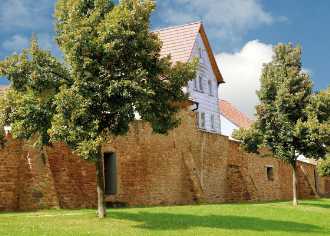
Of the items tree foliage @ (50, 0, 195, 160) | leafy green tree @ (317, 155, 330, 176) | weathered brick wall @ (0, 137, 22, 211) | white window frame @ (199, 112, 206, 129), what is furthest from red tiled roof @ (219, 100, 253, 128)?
tree foliage @ (50, 0, 195, 160)

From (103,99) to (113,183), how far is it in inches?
395

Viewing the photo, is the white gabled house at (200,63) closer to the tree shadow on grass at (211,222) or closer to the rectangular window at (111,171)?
the rectangular window at (111,171)

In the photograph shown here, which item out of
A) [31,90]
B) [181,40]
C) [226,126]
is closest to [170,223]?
[31,90]

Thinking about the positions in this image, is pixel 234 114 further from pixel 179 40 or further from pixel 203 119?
pixel 179 40

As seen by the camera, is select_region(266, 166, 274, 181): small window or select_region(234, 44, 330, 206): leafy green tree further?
select_region(266, 166, 274, 181): small window

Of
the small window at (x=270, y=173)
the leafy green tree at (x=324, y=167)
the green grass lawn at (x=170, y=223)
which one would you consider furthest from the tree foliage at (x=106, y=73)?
the leafy green tree at (x=324, y=167)

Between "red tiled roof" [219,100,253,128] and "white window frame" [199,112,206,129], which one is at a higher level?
"red tiled roof" [219,100,253,128]

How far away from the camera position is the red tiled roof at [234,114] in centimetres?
5289

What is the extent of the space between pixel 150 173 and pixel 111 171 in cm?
259

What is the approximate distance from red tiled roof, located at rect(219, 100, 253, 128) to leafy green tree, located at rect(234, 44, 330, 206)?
68.5 ft

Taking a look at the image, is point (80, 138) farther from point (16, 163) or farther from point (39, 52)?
point (16, 163)

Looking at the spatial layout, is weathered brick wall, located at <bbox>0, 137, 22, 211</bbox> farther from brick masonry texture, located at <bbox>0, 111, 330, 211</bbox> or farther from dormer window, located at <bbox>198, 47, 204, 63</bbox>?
dormer window, located at <bbox>198, 47, 204, 63</bbox>

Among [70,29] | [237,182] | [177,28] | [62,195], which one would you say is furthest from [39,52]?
[177,28]

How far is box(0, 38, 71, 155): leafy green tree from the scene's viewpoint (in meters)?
17.7
